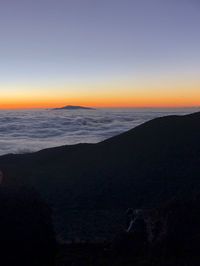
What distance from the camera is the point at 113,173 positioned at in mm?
28594

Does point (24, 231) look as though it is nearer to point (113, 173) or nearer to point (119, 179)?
point (119, 179)

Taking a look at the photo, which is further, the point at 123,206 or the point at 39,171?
the point at 39,171

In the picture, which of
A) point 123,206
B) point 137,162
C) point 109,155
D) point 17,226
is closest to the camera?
point 17,226

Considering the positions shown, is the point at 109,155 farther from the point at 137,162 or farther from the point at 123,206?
the point at 123,206

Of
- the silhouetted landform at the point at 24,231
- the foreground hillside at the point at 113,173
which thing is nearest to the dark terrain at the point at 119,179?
the foreground hillside at the point at 113,173

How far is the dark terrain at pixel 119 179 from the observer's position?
1669cm

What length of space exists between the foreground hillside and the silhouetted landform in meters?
7.76

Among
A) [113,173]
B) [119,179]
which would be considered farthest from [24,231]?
[113,173]

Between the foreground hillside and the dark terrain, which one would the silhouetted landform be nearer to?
the dark terrain

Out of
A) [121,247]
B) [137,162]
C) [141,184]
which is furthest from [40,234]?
[137,162]

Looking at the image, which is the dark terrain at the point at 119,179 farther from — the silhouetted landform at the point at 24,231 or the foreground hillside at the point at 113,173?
the silhouetted landform at the point at 24,231

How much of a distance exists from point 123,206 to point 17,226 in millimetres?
13831

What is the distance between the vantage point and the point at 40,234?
10578mm

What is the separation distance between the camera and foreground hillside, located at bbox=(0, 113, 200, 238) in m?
22.2
